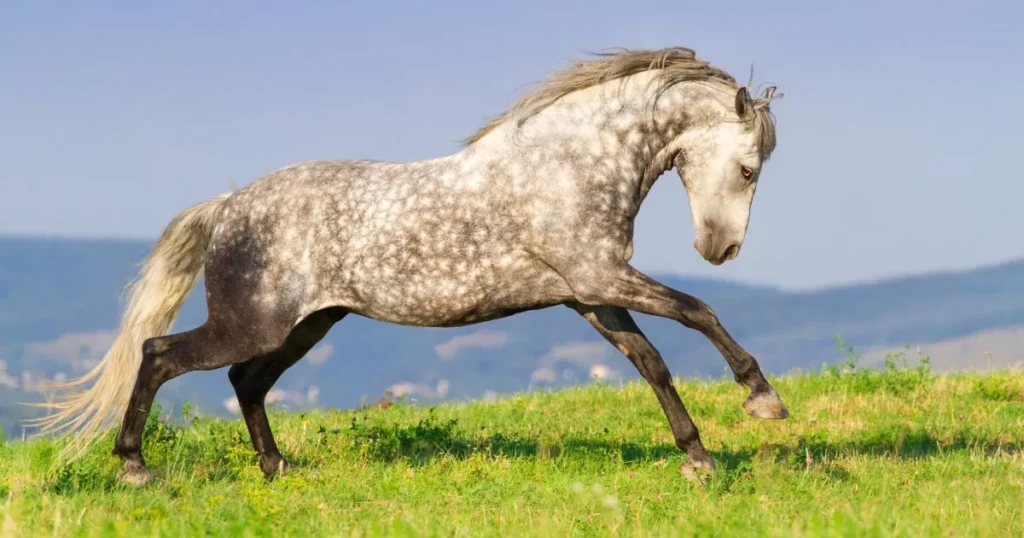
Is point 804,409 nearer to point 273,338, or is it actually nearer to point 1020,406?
point 1020,406

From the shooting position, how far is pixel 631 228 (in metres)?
7.23

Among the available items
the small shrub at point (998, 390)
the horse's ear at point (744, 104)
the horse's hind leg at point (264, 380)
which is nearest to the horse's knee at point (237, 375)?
the horse's hind leg at point (264, 380)

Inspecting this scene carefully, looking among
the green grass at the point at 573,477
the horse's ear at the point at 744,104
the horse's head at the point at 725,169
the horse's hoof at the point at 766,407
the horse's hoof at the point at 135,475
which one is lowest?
the horse's hoof at the point at 135,475

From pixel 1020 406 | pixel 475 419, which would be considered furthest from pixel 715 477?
pixel 1020 406

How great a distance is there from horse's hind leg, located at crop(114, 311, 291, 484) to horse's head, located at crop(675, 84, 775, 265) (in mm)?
2859

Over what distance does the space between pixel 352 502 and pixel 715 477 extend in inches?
88.5

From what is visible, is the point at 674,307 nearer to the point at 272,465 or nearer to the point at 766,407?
the point at 766,407

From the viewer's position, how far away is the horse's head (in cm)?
716

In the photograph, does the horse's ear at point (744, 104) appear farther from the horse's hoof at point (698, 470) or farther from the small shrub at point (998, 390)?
the small shrub at point (998, 390)

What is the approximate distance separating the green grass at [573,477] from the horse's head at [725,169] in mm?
1485

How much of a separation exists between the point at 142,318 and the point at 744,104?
459 cm

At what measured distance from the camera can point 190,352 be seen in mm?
7766

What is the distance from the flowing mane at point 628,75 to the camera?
7.33m

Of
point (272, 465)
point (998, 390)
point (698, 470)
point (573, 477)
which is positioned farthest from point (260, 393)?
point (998, 390)
